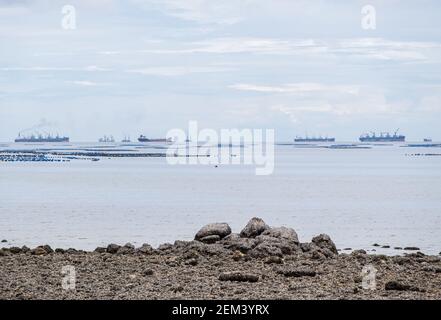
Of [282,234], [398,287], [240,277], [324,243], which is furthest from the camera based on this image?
[324,243]

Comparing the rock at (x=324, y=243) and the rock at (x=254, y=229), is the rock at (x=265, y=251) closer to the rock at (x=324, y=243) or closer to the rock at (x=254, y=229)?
the rock at (x=254, y=229)

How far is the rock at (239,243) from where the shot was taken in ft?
64.5

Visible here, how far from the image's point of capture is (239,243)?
784 inches

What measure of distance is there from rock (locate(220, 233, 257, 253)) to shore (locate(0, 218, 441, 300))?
0.03 m

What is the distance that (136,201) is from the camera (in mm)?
55281

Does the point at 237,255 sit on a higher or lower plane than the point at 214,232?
lower

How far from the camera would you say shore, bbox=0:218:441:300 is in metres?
14.8

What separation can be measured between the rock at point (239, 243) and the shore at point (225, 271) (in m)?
0.03

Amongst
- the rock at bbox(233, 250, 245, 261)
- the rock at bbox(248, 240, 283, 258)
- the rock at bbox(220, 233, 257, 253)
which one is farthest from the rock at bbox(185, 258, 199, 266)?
the rock at bbox(220, 233, 257, 253)

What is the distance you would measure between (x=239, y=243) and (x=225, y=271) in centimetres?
286

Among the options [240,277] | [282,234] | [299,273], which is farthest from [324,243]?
[240,277]

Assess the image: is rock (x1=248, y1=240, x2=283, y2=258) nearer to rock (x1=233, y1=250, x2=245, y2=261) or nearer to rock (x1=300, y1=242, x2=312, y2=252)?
rock (x1=233, y1=250, x2=245, y2=261)

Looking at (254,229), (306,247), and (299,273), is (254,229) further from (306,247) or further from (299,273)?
(299,273)

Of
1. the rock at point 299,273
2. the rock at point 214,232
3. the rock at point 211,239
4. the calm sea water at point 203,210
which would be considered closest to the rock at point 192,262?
the rock at point 299,273
